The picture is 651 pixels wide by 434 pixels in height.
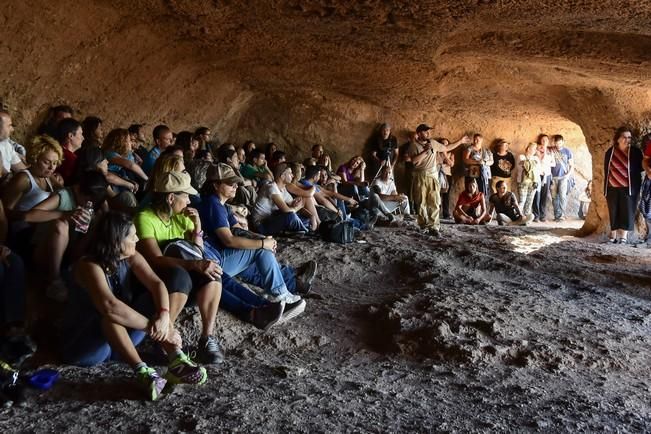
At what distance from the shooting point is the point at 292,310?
4613 millimetres

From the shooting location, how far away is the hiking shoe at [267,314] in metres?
4.43

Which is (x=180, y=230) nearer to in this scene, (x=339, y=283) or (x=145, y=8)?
(x=339, y=283)

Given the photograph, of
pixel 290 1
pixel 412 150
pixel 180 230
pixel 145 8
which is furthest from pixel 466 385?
pixel 412 150

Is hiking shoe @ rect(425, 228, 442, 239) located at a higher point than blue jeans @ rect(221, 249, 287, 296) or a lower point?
lower

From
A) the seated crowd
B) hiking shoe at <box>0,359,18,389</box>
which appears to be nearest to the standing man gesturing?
the seated crowd

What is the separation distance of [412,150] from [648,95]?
4329 millimetres

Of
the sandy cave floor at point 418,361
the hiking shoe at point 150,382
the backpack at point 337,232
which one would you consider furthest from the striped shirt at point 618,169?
the hiking shoe at point 150,382

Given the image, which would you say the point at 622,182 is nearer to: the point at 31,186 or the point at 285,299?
the point at 285,299

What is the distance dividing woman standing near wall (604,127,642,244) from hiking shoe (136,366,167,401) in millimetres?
7132

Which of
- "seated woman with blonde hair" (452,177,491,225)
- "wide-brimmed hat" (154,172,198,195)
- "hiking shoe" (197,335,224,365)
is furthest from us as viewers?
"seated woman with blonde hair" (452,177,491,225)

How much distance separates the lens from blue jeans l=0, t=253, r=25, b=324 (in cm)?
356

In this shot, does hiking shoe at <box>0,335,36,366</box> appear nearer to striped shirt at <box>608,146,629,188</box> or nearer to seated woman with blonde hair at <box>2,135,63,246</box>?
seated woman with blonde hair at <box>2,135,63,246</box>

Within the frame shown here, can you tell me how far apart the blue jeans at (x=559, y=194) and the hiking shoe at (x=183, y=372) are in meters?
11.2

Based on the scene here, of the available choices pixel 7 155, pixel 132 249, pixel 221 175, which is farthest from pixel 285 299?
pixel 7 155
